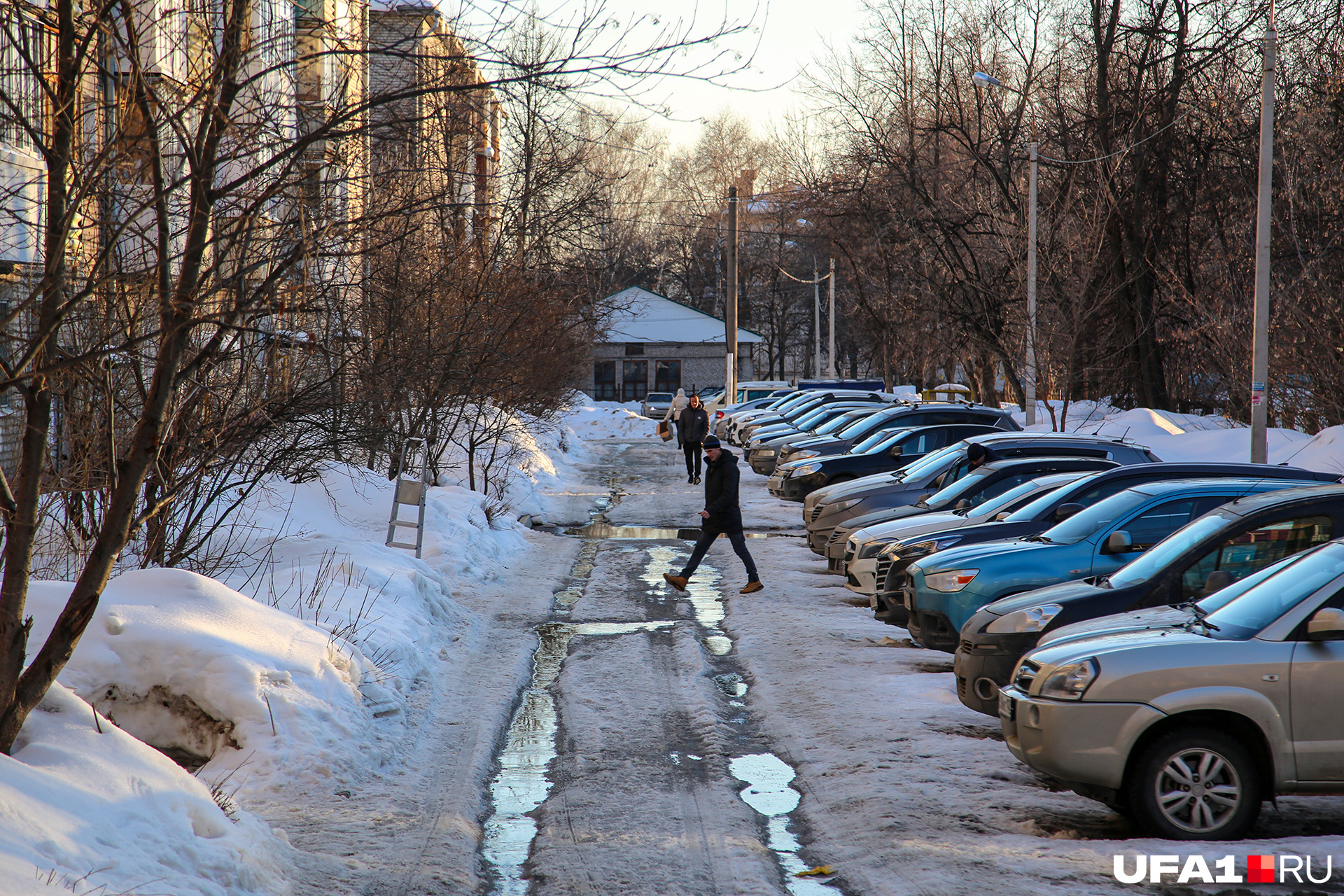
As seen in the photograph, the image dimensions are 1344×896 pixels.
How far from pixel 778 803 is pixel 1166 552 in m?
3.30

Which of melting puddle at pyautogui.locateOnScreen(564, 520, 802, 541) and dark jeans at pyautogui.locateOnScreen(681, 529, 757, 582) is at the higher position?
dark jeans at pyautogui.locateOnScreen(681, 529, 757, 582)

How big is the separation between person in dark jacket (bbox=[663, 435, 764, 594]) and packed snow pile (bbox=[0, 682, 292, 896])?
7.65 metres

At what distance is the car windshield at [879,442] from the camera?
18.7m

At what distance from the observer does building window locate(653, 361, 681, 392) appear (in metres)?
68.8

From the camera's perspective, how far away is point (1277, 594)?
591cm

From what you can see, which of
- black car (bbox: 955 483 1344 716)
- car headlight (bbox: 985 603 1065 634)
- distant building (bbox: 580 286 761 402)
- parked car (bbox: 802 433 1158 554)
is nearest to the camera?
black car (bbox: 955 483 1344 716)

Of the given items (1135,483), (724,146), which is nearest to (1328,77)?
(1135,483)

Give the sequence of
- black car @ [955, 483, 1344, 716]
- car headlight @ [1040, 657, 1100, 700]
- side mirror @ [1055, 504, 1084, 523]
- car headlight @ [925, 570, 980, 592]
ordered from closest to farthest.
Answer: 1. car headlight @ [1040, 657, 1100, 700]
2. black car @ [955, 483, 1344, 716]
3. car headlight @ [925, 570, 980, 592]
4. side mirror @ [1055, 504, 1084, 523]

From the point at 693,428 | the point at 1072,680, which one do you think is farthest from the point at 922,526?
the point at 693,428

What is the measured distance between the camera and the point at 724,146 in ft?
244

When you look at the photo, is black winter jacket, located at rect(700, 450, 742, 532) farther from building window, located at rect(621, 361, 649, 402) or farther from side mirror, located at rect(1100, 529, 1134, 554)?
building window, located at rect(621, 361, 649, 402)

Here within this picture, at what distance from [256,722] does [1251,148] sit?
3029 cm

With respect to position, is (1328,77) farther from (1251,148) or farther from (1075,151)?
(1075,151)

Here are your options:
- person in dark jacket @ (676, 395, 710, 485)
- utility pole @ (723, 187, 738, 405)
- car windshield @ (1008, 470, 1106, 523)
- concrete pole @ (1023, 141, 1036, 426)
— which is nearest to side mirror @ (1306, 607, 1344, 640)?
car windshield @ (1008, 470, 1106, 523)
